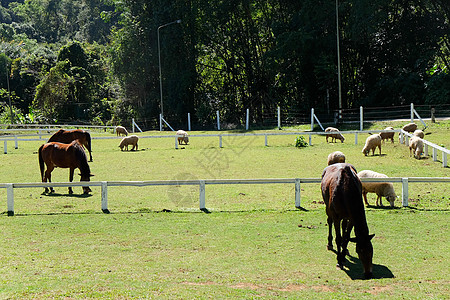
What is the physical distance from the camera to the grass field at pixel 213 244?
317 inches

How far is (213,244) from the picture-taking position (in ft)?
34.3

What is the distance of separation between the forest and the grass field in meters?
21.3

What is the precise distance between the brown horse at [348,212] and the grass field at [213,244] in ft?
1.20

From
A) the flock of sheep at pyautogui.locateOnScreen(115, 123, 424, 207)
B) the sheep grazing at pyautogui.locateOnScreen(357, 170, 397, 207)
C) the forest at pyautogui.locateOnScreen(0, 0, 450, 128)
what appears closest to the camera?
the sheep grazing at pyautogui.locateOnScreen(357, 170, 397, 207)

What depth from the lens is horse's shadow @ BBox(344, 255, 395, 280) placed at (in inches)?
334

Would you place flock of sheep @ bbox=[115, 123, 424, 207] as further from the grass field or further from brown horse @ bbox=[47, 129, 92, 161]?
brown horse @ bbox=[47, 129, 92, 161]

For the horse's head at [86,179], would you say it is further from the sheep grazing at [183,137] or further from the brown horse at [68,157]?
the sheep grazing at [183,137]

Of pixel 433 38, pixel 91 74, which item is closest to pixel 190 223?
pixel 433 38

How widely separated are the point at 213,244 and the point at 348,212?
2.95 metres

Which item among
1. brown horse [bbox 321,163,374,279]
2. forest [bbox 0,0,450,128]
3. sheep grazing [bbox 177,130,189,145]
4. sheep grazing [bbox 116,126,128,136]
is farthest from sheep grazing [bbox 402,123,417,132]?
brown horse [bbox 321,163,374,279]

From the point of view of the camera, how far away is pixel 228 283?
8258 millimetres

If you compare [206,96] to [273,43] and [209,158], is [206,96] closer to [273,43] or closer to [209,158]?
[273,43]

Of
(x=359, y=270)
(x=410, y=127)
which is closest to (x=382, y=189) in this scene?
(x=359, y=270)

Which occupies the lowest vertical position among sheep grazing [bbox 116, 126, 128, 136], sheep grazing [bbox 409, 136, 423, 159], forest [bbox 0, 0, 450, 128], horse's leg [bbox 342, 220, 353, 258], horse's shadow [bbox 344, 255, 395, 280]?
horse's shadow [bbox 344, 255, 395, 280]
